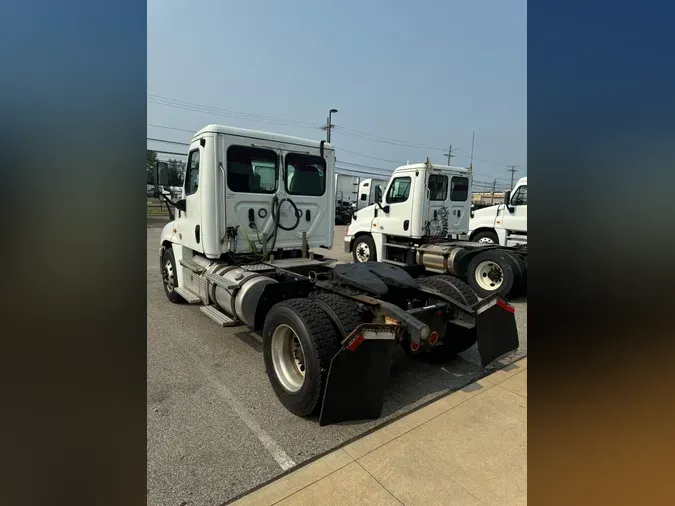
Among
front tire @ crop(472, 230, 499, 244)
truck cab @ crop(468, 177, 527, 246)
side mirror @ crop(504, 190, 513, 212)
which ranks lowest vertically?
front tire @ crop(472, 230, 499, 244)

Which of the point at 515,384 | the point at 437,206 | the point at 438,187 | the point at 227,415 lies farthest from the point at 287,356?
the point at 438,187

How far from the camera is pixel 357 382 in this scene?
3059mm

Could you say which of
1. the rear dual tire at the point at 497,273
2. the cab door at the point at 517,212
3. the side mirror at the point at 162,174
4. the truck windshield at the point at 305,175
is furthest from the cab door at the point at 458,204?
the side mirror at the point at 162,174

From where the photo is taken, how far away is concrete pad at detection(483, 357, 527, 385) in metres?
4.03

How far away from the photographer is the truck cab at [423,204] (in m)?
8.85

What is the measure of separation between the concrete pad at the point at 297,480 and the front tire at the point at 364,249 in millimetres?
7637

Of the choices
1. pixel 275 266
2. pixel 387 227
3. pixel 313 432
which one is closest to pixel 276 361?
pixel 313 432

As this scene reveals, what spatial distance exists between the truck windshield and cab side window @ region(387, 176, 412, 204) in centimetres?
371

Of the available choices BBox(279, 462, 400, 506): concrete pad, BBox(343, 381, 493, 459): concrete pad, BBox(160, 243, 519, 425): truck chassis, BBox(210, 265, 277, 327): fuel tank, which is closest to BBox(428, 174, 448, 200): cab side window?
BBox(160, 243, 519, 425): truck chassis

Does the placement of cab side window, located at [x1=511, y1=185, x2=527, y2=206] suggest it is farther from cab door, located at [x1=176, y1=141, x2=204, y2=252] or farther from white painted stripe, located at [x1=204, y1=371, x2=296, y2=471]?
white painted stripe, located at [x1=204, y1=371, x2=296, y2=471]

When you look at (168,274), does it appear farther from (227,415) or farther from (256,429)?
(256,429)

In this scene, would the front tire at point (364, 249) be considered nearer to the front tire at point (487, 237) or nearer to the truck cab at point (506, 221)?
the truck cab at point (506, 221)

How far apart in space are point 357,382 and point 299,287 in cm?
156
